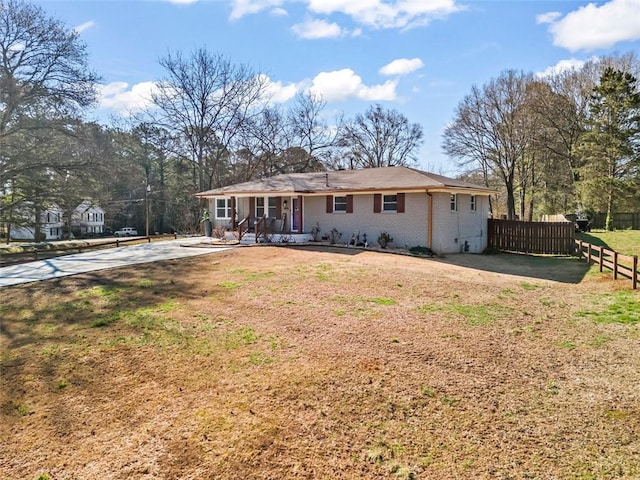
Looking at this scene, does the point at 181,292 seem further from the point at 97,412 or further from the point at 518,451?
the point at 518,451

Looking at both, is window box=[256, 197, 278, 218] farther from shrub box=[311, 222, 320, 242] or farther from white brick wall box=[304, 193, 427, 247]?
shrub box=[311, 222, 320, 242]

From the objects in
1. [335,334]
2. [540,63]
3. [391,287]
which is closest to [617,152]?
[540,63]

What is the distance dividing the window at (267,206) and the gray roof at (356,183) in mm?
669

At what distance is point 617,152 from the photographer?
25953mm

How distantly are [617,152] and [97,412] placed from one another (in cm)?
3175

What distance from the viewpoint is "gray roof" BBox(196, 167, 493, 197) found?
54.1ft

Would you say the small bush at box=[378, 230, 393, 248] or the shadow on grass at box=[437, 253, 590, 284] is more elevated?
the small bush at box=[378, 230, 393, 248]

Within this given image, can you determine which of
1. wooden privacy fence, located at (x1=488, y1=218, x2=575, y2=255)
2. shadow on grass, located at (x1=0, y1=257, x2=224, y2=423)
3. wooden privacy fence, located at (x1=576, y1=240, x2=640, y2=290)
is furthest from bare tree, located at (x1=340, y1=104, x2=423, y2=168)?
shadow on grass, located at (x1=0, y1=257, x2=224, y2=423)

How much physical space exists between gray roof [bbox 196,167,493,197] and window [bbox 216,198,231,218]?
2.73ft

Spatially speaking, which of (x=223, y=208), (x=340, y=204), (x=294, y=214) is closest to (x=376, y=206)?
(x=340, y=204)

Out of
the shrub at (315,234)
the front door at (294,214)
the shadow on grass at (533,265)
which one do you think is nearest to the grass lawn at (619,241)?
the shadow on grass at (533,265)

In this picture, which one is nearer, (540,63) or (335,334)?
(335,334)

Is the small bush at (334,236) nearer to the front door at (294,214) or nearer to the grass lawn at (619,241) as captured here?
the front door at (294,214)

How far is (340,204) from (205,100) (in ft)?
67.1
